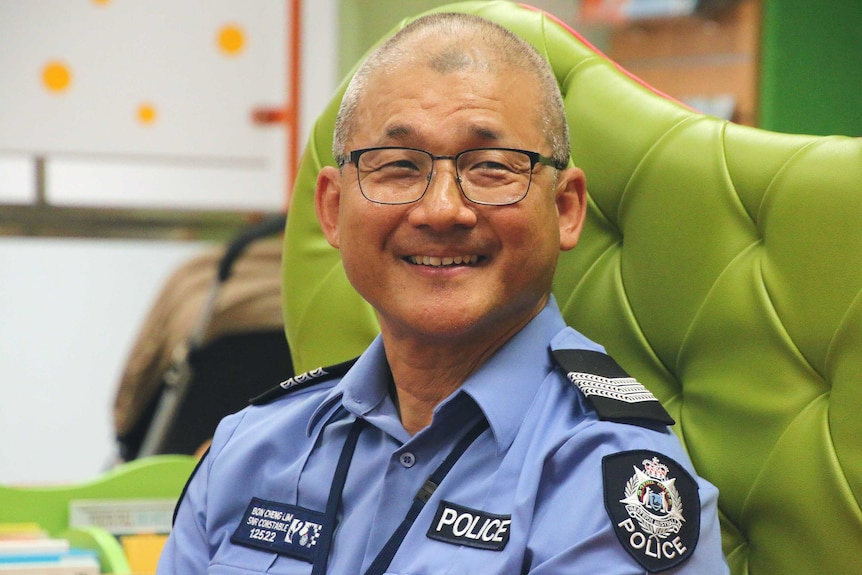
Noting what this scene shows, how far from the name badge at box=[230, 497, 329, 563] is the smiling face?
0.23 m

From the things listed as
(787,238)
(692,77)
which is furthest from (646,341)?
(692,77)

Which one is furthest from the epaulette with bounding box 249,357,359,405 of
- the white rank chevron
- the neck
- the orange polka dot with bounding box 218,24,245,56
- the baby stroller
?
the orange polka dot with bounding box 218,24,245,56

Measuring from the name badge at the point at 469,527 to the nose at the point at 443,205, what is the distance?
0.94ft

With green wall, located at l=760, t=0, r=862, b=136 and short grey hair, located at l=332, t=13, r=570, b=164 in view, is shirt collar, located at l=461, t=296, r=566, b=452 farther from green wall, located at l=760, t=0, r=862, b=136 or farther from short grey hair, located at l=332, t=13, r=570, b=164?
green wall, located at l=760, t=0, r=862, b=136

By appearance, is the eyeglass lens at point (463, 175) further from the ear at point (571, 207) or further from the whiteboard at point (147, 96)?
the whiteboard at point (147, 96)

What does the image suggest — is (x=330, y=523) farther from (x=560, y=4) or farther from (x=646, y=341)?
(x=560, y=4)

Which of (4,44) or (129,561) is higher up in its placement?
(4,44)

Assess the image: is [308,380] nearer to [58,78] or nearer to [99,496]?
[99,496]

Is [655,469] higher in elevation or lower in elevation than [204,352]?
higher

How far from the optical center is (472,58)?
117cm

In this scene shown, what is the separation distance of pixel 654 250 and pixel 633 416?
0.28 metres

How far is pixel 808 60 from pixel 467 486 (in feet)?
6.51

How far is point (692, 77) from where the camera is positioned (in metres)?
4.04

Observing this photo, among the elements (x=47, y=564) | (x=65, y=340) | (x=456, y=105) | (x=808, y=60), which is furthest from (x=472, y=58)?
(x=65, y=340)
